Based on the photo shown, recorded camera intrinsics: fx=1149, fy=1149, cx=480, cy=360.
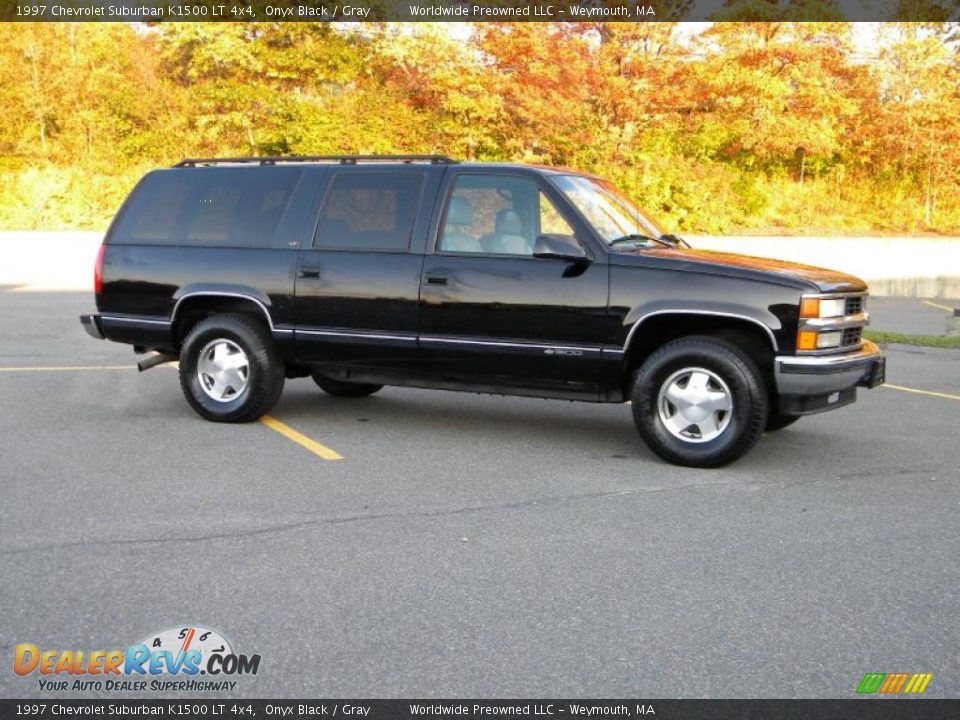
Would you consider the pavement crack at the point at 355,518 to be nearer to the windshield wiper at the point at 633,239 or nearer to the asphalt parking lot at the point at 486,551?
the asphalt parking lot at the point at 486,551

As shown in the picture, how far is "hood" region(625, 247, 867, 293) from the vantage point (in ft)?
23.4

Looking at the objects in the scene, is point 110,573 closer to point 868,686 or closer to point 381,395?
point 868,686

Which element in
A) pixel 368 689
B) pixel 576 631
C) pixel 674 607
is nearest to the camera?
pixel 368 689

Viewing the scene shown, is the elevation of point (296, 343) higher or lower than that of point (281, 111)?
lower

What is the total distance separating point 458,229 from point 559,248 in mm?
884

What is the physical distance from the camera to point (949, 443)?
320 inches

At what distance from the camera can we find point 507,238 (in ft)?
25.7

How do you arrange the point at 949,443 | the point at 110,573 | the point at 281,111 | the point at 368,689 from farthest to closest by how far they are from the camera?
the point at 281,111, the point at 949,443, the point at 110,573, the point at 368,689

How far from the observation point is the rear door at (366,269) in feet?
26.4

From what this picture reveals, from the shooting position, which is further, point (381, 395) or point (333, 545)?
point (381, 395)

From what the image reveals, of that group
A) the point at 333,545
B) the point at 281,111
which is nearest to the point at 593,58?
the point at 281,111

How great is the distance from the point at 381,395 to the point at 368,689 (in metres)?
6.53

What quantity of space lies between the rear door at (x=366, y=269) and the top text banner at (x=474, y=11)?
83.9ft

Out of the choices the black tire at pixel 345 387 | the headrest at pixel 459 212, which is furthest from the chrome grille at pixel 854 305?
the black tire at pixel 345 387
